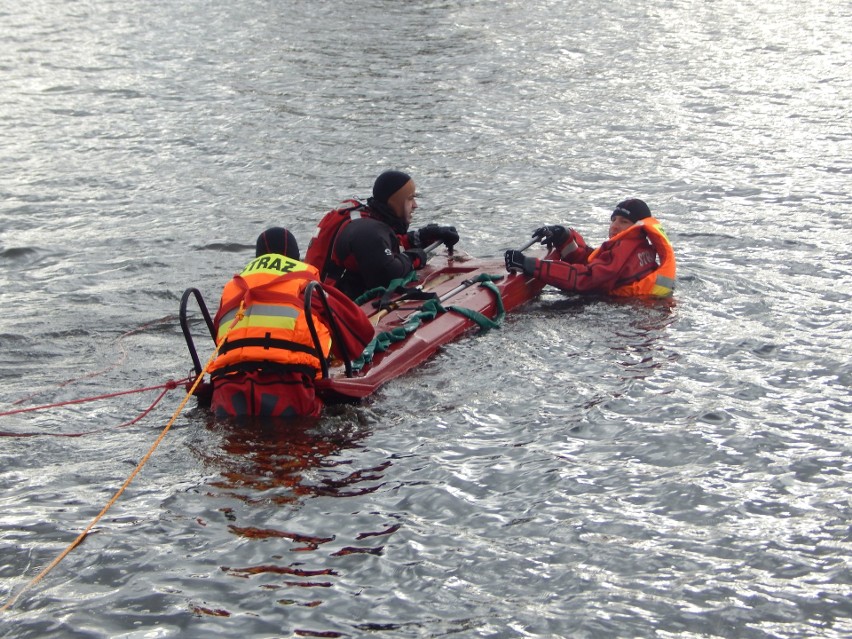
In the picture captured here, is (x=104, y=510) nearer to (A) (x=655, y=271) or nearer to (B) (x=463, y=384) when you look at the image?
(B) (x=463, y=384)

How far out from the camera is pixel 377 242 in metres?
9.21

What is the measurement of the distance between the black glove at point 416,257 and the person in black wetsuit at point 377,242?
253 millimetres

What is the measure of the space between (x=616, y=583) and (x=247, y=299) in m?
3.13

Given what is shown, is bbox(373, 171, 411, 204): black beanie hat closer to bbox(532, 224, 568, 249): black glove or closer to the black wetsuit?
the black wetsuit

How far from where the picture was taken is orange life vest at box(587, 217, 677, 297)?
989 centimetres

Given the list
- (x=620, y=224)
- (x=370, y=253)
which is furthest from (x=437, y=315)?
(x=620, y=224)

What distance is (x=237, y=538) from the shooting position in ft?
20.0

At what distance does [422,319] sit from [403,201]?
3.81 feet

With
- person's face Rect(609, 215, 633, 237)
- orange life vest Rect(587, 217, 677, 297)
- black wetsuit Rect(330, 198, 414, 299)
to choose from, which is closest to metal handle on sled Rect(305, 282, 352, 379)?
black wetsuit Rect(330, 198, 414, 299)

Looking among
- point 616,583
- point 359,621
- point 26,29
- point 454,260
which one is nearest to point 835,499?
point 616,583

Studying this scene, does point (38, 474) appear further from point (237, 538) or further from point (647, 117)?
point (647, 117)

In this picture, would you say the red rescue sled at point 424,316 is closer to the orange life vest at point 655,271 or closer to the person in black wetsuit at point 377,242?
the person in black wetsuit at point 377,242

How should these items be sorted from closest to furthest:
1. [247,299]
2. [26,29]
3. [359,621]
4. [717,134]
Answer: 1. [359,621]
2. [247,299]
3. [717,134]
4. [26,29]

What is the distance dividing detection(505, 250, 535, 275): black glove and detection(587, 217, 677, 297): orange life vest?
27.8 inches
